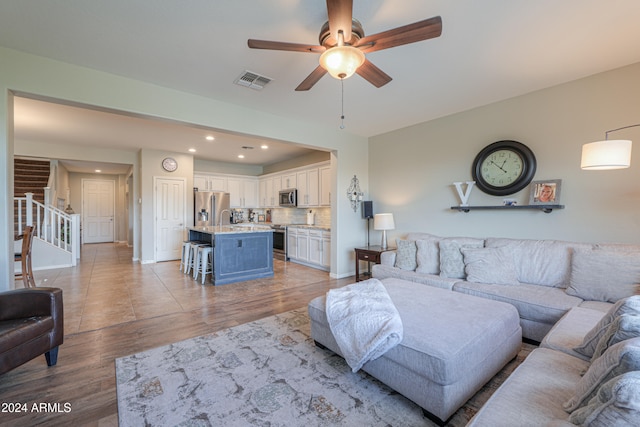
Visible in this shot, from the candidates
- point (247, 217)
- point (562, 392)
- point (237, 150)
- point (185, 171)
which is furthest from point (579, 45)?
point (247, 217)

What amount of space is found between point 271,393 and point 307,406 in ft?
0.93

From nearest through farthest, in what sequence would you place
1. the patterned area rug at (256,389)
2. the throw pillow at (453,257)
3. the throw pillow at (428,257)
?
1. the patterned area rug at (256,389)
2. the throw pillow at (453,257)
3. the throw pillow at (428,257)

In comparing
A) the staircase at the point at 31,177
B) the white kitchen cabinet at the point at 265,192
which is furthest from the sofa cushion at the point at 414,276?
the staircase at the point at 31,177

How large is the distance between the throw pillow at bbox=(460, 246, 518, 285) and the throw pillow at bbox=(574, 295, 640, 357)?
1526mm

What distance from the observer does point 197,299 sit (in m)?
3.79

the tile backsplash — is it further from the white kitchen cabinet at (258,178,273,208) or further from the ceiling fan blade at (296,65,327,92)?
the ceiling fan blade at (296,65,327,92)

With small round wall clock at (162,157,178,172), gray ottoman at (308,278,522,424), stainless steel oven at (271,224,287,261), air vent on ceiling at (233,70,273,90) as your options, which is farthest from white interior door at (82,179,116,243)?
gray ottoman at (308,278,522,424)

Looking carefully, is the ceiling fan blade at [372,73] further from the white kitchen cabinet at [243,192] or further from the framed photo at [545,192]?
the white kitchen cabinet at [243,192]

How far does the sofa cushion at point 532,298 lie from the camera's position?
2.38 m

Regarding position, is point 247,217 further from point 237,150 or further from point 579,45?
point 579,45

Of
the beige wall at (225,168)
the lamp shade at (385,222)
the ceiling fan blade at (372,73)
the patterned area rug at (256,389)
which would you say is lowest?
the patterned area rug at (256,389)

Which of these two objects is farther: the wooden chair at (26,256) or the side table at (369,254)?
the side table at (369,254)

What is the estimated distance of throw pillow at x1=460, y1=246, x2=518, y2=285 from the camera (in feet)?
9.83

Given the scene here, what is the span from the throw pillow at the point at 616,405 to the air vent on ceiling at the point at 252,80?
3.33 meters
